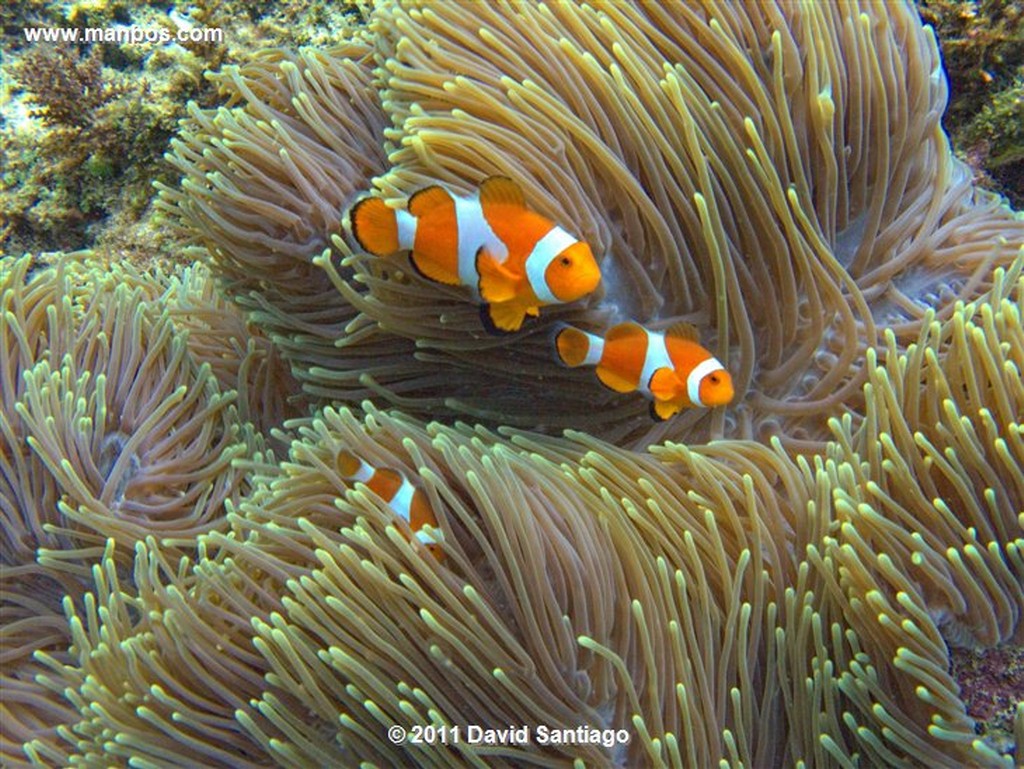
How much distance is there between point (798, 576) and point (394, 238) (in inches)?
36.9

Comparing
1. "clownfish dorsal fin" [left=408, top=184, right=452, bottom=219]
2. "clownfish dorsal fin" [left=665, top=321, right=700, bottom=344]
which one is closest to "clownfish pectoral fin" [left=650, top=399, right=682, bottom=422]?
"clownfish dorsal fin" [left=665, top=321, right=700, bottom=344]

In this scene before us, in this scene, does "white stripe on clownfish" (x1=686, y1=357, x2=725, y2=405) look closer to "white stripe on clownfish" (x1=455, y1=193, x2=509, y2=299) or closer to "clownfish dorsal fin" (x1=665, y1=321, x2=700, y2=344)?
"clownfish dorsal fin" (x1=665, y1=321, x2=700, y2=344)

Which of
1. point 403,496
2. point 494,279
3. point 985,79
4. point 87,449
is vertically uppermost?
point 985,79

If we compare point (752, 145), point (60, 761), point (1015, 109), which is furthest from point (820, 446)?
point (60, 761)

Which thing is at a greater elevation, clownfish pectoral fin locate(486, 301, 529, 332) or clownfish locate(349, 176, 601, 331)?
clownfish locate(349, 176, 601, 331)

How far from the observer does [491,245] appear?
1385 millimetres

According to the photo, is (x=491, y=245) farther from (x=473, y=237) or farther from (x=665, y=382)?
(x=665, y=382)

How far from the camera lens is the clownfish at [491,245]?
4.47ft

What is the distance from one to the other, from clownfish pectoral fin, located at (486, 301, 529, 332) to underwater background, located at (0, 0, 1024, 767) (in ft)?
0.44

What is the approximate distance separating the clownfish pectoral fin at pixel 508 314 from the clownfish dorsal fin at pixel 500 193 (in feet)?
0.60

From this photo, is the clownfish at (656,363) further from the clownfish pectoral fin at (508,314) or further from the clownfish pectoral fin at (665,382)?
the clownfish pectoral fin at (508,314)

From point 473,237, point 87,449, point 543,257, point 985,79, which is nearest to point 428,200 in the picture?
point 473,237

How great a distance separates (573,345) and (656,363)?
0.16m

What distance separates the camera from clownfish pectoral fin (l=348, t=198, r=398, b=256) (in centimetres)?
145
